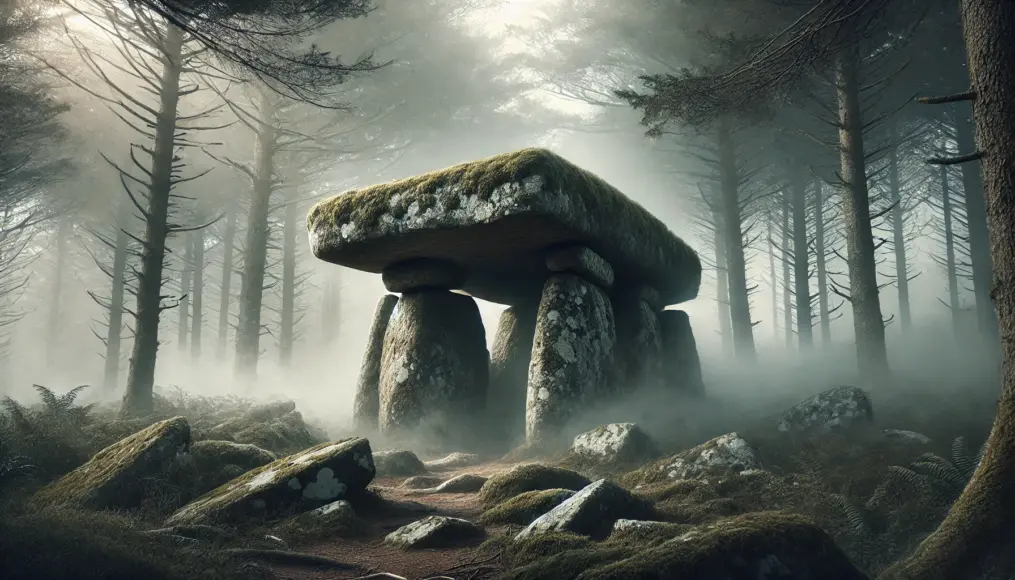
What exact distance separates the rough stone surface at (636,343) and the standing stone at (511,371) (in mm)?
1342

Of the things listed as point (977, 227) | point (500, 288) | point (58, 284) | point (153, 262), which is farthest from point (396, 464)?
point (58, 284)

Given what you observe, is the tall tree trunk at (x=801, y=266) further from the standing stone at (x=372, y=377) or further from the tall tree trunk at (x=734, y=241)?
the standing stone at (x=372, y=377)

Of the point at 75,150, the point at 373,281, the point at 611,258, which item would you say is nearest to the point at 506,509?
the point at 611,258

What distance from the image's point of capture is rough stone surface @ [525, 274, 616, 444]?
7.06 meters

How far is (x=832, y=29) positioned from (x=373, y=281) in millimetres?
27986

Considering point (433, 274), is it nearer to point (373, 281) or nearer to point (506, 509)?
point (506, 509)

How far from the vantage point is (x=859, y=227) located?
9.27 metres

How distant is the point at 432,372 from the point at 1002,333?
5.81 m

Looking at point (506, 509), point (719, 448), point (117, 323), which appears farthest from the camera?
point (117, 323)

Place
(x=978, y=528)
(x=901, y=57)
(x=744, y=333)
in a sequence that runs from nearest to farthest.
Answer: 1. (x=978, y=528)
2. (x=901, y=57)
3. (x=744, y=333)

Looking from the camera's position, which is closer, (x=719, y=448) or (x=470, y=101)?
(x=719, y=448)

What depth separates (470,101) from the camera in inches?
806

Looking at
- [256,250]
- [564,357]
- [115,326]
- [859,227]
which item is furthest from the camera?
[115,326]

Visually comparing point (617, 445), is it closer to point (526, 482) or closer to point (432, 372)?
point (526, 482)
